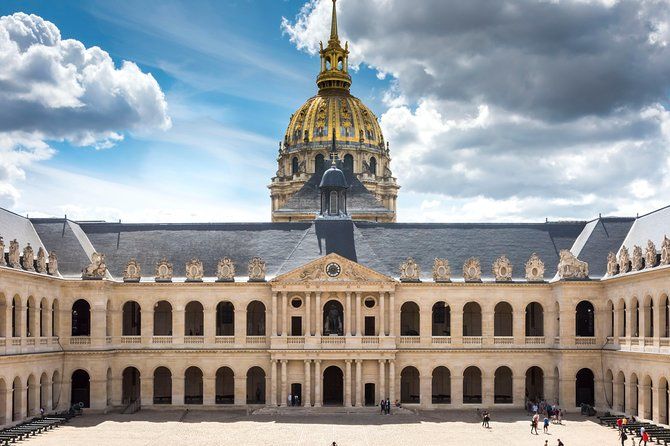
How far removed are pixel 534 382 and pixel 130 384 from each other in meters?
37.5

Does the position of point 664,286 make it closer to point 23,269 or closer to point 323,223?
point 323,223

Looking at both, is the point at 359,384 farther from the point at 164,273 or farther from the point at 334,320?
the point at 164,273

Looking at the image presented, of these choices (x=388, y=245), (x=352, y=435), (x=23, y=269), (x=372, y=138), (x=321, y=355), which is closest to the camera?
(x=352, y=435)

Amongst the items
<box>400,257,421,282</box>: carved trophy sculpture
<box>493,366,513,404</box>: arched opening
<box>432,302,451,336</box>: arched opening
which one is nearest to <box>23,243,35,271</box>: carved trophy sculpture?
<box>400,257,421,282</box>: carved trophy sculpture

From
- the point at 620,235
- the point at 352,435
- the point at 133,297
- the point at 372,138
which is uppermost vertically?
the point at 372,138

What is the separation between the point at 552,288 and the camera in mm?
85500

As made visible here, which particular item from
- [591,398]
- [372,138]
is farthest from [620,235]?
[372,138]

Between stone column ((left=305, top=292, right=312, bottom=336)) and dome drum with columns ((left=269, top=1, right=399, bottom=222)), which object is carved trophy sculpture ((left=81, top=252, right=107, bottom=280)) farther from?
dome drum with columns ((left=269, top=1, right=399, bottom=222))

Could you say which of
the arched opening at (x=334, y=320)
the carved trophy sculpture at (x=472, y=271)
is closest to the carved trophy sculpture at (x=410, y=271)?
the carved trophy sculpture at (x=472, y=271)

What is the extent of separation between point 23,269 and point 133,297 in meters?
13.1

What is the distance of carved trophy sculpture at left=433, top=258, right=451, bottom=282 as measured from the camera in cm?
8536

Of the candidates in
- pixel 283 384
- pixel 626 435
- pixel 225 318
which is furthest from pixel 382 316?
pixel 626 435

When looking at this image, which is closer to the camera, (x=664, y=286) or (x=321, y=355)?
(x=664, y=286)

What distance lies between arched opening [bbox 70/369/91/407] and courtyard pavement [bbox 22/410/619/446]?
489 cm
